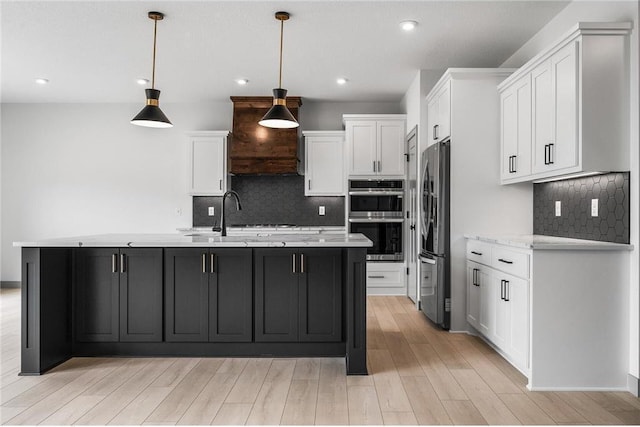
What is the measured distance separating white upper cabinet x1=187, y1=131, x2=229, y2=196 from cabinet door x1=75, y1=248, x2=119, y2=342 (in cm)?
313

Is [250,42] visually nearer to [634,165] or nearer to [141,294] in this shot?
[141,294]

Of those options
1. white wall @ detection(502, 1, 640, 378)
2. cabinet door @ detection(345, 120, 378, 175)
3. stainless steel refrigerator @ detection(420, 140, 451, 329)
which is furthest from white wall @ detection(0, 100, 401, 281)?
white wall @ detection(502, 1, 640, 378)

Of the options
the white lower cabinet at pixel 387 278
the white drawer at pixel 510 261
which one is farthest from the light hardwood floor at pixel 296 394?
the white lower cabinet at pixel 387 278

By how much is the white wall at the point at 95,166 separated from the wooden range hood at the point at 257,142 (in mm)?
548

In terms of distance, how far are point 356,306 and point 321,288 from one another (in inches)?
12.3

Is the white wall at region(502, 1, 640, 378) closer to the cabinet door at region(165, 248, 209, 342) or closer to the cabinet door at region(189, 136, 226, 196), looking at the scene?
the cabinet door at region(165, 248, 209, 342)

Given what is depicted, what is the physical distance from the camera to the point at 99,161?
267 inches

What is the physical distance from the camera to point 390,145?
241 inches

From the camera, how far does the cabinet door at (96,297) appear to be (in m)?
3.34

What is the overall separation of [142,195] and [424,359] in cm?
490

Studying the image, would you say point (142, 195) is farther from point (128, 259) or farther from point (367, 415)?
point (367, 415)

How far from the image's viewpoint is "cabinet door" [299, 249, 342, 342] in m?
3.29

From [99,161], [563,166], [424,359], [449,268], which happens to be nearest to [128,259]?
[424,359]

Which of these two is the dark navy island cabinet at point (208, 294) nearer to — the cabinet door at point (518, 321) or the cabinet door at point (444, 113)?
the cabinet door at point (518, 321)
